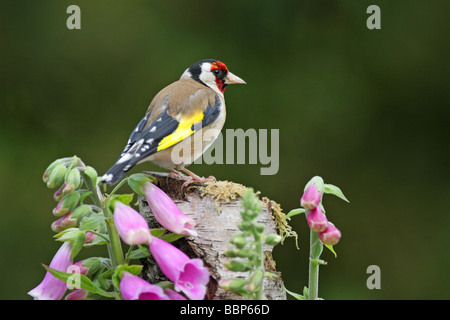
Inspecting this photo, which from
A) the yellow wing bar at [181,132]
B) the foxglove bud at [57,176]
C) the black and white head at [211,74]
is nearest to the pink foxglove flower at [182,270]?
the foxglove bud at [57,176]

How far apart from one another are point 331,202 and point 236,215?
8.13 ft

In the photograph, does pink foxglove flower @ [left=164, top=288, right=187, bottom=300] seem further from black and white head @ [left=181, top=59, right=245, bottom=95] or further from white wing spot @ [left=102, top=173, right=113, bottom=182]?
black and white head @ [left=181, top=59, right=245, bottom=95]

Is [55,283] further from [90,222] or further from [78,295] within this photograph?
[90,222]

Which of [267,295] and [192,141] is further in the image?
[192,141]

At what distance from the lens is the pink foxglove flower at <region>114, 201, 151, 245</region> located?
1.19 metres

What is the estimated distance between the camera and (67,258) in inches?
51.3

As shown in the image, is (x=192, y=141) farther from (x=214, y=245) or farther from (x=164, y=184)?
(x=214, y=245)

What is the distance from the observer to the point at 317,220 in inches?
50.4

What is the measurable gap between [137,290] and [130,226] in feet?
0.43

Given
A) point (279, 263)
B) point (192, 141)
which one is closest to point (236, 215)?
point (192, 141)

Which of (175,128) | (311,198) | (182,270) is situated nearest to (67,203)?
(182,270)

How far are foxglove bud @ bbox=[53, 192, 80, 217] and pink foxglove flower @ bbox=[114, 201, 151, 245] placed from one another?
0.35 ft

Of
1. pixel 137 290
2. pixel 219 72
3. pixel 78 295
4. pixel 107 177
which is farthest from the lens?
pixel 219 72

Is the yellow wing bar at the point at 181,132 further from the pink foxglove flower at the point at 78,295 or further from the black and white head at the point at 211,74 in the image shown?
the pink foxglove flower at the point at 78,295
